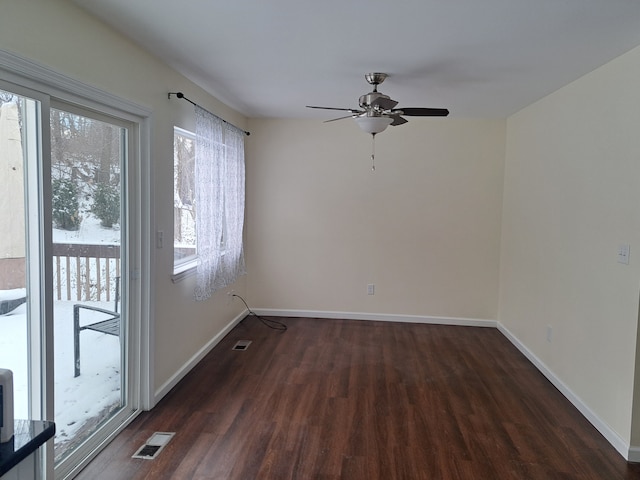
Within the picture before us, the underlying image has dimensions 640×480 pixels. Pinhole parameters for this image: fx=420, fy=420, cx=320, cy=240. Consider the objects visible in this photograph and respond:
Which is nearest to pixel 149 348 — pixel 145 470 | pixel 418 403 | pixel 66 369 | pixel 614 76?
pixel 66 369

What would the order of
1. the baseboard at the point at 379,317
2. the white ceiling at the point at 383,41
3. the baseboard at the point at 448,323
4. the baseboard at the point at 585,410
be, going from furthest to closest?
the baseboard at the point at 379,317 → the baseboard at the point at 448,323 → the baseboard at the point at 585,410 → the white ceiling at the point at 383,41

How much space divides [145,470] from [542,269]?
3.43 metres

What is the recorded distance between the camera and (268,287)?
5.27 meters

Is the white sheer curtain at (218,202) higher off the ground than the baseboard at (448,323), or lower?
higher

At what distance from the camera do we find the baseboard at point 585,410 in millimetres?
2465

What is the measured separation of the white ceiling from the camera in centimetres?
207

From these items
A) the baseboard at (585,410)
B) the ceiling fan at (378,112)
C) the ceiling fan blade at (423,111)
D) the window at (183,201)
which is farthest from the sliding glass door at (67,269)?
the baseboard at (585,410)

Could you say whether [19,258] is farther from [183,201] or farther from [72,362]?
[183,201]

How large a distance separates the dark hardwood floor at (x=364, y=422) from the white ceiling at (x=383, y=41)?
2.39 m

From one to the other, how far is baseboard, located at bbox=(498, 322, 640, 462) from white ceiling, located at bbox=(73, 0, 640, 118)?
235cm

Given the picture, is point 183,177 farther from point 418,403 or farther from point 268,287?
point 418,403

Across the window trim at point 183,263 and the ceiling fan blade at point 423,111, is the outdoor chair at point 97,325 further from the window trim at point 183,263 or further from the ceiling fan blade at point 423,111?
the ceiling fan blade at point 423,111

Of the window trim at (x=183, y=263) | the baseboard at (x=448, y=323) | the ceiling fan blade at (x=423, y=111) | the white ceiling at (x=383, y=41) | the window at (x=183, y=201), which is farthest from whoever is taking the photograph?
the window at (x=183, y=201)

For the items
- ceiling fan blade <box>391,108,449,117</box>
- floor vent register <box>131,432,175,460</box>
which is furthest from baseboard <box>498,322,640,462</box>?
floor vent register <box>131,432,175,460</box>
